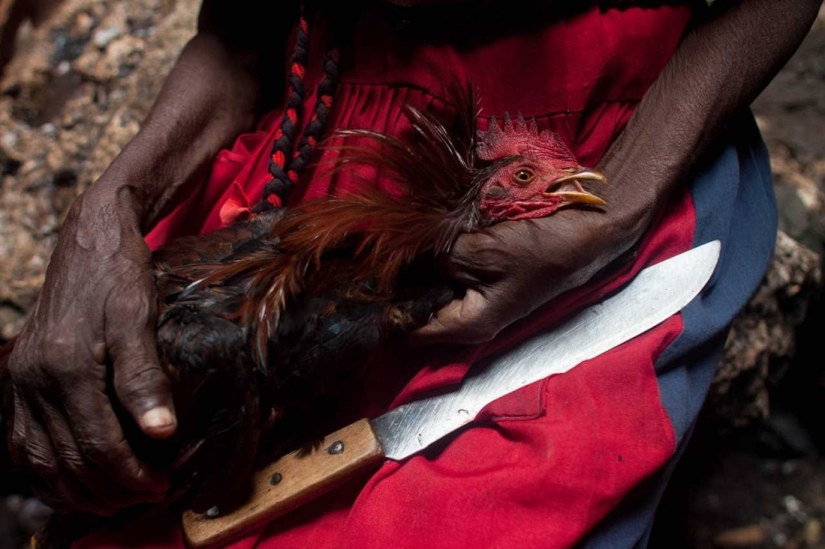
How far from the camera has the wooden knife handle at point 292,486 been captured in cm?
118

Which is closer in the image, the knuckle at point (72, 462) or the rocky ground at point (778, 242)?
the knuckle at point (72, 462)

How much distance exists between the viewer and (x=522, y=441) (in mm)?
1143

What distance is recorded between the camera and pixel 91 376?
1.11m

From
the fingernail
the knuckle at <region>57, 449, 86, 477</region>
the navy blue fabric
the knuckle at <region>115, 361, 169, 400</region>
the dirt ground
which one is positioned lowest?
the dirt ground

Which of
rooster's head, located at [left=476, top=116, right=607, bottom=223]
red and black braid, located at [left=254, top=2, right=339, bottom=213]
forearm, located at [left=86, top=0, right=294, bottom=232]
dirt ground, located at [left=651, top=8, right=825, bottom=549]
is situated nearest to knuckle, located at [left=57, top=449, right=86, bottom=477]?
forearm, located at [left=86, top=0, right=294, bottom=232]

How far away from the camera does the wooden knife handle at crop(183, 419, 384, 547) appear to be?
118 cm

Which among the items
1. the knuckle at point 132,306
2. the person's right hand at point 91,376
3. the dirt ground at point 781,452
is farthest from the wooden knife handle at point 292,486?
the dirt ground at point 781,452

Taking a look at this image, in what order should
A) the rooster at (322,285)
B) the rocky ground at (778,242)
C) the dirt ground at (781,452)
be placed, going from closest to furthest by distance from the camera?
the rooster at (322,285)
the rocky ground at (778,242)
the dirt ground at (781,452)

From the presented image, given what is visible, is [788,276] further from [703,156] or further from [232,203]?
[232,203]

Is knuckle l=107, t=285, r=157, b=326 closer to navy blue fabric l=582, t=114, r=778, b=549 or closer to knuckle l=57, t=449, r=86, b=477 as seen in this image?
knuckle l=57, t=449, r=86, b=477

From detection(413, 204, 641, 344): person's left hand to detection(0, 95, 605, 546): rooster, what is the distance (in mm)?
31

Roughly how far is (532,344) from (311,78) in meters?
0.73

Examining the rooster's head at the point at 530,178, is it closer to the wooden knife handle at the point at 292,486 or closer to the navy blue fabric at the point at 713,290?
the navy blue fabric at the point at 713,290

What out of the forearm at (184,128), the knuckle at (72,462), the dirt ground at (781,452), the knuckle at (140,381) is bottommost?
the dirt ground at (781,452)
